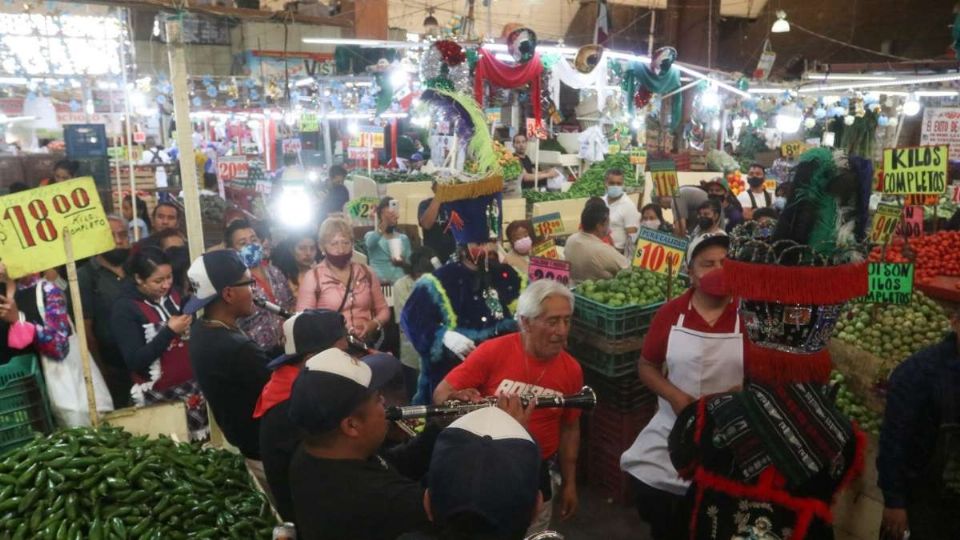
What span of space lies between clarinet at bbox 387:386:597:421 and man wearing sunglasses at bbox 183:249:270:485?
2.64 feet

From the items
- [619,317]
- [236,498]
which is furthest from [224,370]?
[619,317]

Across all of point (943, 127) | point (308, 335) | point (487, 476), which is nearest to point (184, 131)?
point (308, 335)

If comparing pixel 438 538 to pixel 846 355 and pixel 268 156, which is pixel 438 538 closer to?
pixel 846 355

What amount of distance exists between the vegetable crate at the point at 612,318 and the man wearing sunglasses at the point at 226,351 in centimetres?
212

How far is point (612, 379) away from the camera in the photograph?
14.7 feet

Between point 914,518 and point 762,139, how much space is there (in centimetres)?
2104

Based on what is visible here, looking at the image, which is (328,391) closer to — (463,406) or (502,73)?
(463,406)

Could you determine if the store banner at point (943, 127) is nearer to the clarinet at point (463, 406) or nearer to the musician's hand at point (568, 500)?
the musician's hand at point (568, 500)

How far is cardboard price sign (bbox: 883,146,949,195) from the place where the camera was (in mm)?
5258

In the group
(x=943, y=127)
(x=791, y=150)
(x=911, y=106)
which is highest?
(x=911, y=106)

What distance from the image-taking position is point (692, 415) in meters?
2.57

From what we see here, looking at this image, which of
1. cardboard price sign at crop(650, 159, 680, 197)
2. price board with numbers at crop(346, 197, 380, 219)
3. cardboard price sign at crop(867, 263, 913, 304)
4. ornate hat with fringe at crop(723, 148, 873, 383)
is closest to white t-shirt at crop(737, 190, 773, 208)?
cardboard price sign at crop(650, 159, 680, 197)

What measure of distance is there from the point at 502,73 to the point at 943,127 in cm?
815

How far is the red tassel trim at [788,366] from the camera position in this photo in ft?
7.40
